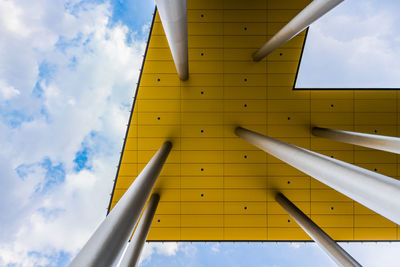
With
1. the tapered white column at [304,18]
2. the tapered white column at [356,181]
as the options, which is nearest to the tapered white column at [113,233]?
the tapered white column at [356,181]

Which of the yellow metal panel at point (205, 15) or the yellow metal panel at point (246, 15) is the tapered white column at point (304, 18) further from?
the yellow metal panel at point (205, 15)

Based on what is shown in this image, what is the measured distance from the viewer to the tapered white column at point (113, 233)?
4634 millimetres

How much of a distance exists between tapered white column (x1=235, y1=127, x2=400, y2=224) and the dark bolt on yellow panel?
6.70 meters

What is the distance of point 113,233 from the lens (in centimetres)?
555

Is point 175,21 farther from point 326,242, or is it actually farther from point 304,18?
point 326,242

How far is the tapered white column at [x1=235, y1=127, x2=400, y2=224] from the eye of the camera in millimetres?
5082

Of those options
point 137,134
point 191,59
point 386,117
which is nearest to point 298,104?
point 386,117

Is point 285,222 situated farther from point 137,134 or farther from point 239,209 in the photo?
point 137,134

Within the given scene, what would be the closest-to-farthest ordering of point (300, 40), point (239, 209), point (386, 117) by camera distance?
point (300, 40) → point (386, 117) → point (239, 209)

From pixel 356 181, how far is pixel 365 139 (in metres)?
7.94

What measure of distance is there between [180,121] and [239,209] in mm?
7558

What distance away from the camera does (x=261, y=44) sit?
15086 millimetres

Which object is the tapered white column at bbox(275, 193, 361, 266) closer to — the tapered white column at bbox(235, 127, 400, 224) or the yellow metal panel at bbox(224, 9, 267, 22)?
the tapered white column at bbox(235, 127, 400, 224)

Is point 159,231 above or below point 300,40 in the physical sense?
below
